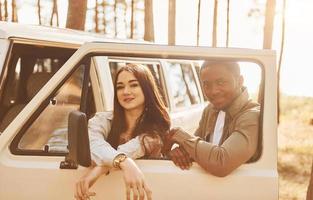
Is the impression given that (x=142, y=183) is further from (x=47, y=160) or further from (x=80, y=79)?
(x=80, y=79)

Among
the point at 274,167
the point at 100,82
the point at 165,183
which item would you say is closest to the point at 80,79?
the point at 100,82

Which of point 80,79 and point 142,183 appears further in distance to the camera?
point 80,79

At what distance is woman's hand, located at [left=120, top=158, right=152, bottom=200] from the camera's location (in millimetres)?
2873

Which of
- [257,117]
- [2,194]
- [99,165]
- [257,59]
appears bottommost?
[2,194]

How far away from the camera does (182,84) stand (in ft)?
20.9

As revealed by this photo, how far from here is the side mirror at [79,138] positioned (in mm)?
2684

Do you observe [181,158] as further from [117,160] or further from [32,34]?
[32,34]

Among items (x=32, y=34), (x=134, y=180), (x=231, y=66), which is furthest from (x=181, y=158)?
(x=32, y=34)

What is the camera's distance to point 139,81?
3.22 m

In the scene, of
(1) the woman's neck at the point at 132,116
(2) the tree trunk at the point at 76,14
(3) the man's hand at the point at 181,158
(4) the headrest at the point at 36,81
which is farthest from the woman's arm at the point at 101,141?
(2) the tree trunk at the point at 76,14

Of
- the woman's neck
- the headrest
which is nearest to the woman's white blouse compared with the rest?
the woman's neck

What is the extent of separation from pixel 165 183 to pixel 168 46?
0.73m

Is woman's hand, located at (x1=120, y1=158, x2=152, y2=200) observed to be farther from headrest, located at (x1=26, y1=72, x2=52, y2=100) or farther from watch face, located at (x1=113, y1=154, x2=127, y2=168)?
headrest, located at (x1=26, y1=72, x2=52, y2=100)

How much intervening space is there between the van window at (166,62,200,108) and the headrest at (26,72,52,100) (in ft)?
5.31
